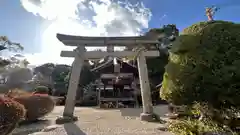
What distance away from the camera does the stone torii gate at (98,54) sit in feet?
34.6

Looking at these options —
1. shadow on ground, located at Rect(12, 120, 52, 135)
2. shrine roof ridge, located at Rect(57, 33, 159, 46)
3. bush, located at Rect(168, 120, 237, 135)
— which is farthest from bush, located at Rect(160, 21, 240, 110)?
shadow on ground, located at Rect(12, 120, 52, 135)

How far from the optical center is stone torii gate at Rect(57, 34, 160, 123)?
10.5 metres

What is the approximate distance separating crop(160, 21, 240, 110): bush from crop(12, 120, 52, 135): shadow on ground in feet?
22.4

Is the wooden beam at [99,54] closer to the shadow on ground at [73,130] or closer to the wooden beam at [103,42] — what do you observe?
the wooden beam at [103,42]

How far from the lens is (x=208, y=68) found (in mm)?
4980

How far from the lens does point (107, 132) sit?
789 centimetres

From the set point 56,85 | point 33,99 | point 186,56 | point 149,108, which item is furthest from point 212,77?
point 56,85

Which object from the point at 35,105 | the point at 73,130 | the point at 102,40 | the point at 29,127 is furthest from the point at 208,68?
the point at 35,105

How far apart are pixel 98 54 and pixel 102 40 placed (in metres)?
0.77

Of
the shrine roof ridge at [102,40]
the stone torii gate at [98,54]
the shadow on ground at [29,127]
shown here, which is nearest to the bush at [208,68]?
the stone torii gate at [98,54]

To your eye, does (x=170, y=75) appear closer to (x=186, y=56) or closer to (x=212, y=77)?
(x=186, y=56)

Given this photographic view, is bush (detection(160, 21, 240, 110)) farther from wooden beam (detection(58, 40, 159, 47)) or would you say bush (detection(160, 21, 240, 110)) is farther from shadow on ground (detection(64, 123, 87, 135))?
wooden beam (detection(58, 40, 159, 47))

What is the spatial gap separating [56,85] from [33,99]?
886 inches

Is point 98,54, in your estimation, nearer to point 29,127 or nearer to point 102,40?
point 102,40
